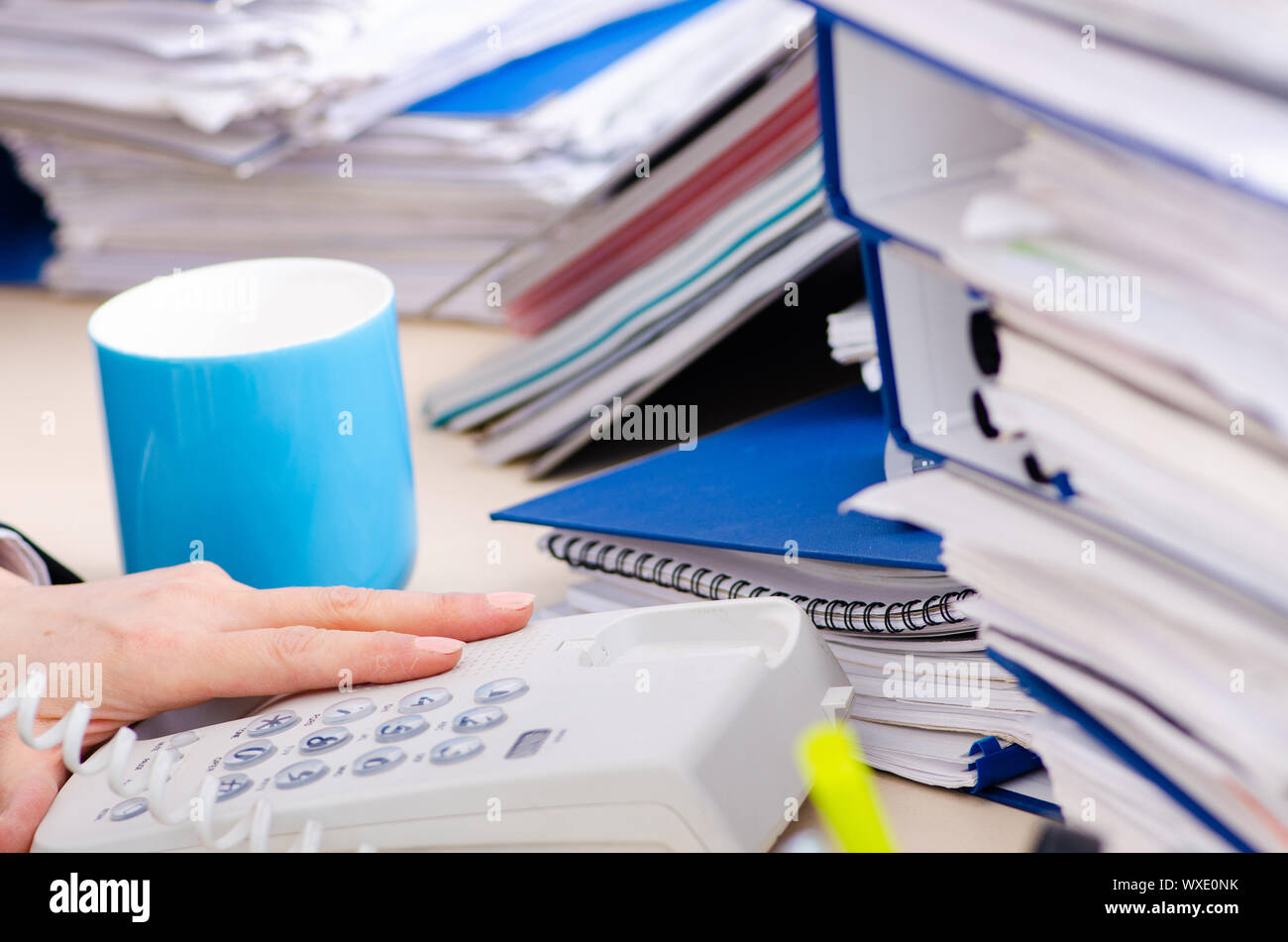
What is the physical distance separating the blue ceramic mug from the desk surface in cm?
7

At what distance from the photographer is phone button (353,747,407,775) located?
0.39 meters

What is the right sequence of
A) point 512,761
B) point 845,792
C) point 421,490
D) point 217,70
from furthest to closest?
point 217,70 → point 421,490 → point 512,761 → point 845,792

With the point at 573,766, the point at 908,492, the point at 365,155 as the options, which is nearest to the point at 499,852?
the point at 573,766

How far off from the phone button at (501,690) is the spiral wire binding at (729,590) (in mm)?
114

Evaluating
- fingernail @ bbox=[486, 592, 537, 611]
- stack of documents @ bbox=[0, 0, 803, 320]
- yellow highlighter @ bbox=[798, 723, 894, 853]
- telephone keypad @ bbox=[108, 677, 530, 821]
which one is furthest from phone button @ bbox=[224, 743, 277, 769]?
stack of documents @ bbox=[0, 0, 803, 320]

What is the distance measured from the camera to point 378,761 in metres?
0.39

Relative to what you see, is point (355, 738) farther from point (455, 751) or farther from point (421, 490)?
point (421, 490)

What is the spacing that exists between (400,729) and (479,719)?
3 centimetres

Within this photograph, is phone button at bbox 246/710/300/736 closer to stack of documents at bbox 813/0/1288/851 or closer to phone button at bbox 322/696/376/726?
phone button at bbox 322/696/376/726

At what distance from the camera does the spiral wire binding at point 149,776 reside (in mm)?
372

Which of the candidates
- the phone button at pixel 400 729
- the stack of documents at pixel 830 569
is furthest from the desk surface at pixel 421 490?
the phone button at pixel 400 729

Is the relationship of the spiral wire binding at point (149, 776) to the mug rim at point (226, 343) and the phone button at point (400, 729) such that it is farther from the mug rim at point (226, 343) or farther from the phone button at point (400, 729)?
the mug rim at point (226, 343)

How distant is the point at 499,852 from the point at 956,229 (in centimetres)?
21

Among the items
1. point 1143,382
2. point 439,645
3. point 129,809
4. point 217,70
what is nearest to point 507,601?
point 439,645
